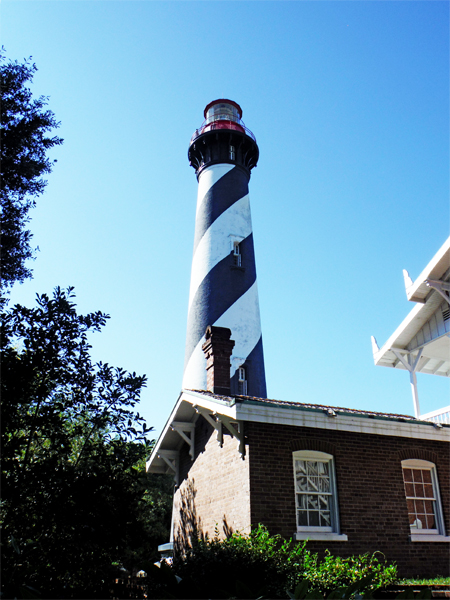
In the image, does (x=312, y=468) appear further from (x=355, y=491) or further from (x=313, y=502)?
(x=355, y=491)

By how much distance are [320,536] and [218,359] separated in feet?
14.3

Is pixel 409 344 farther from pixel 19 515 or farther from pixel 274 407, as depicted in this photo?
pixel 19 515

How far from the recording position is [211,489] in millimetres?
10789

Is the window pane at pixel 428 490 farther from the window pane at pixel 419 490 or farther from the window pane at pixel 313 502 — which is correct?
the window pane at pixel 313 502

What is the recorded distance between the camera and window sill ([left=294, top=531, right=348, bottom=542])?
891cm

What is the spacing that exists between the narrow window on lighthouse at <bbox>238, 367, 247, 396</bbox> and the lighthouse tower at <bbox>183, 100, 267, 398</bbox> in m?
0.03

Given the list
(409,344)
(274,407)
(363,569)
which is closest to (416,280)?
(409,344)

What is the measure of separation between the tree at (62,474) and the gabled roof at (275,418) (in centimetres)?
421

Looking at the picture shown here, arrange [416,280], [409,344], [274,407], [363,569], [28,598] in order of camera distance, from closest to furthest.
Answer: [28,598]
[363,569]
[274,407]
[416,280]
[409,344]

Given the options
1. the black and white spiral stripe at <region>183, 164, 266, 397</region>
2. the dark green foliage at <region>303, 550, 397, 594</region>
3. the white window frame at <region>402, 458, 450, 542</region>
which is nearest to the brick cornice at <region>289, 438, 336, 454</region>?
the dark green foliage at <region>303, 550, 397, 594</region>

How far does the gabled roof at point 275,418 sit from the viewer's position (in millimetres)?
9227

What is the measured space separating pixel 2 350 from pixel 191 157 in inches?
751

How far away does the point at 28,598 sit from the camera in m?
3.50

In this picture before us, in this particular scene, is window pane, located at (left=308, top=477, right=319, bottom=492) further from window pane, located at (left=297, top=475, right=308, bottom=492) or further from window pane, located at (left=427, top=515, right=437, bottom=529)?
window pane, located at (left=427, top=515, right=437, bottom=529)
